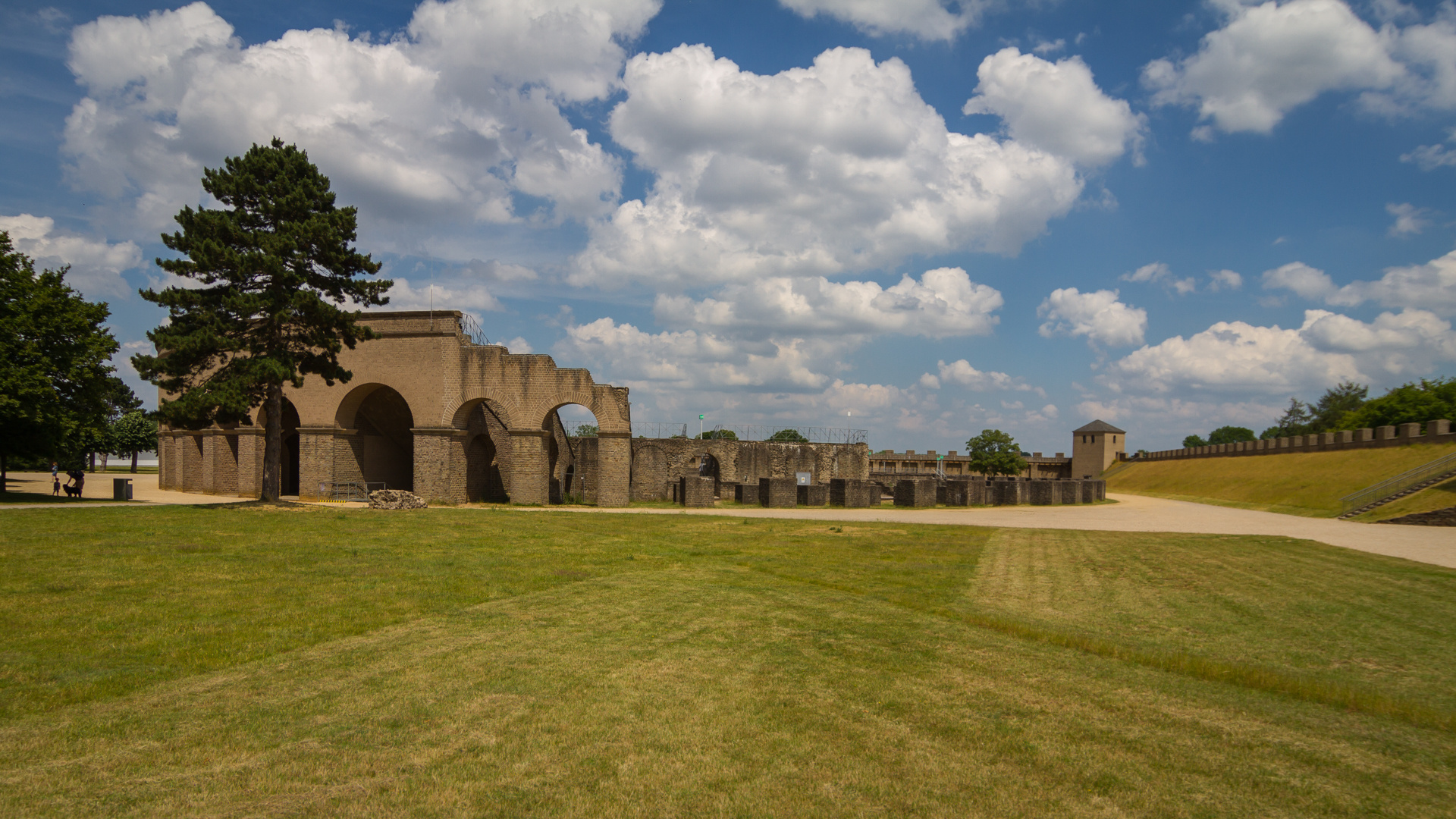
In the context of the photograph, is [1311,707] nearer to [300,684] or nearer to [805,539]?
[300,684]

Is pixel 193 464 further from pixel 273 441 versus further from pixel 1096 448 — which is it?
pixel 1096 448

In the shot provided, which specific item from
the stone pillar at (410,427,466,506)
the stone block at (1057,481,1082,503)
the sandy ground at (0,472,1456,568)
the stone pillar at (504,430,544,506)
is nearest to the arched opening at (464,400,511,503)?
the stone pillar at (504,430,544,506)

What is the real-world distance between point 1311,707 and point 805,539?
11.7 metres

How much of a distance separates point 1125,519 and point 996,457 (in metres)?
50.3

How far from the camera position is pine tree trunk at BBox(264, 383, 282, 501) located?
21703mm

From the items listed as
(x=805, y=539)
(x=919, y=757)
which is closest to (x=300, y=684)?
(x=919, y=757)

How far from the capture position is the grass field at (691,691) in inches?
155

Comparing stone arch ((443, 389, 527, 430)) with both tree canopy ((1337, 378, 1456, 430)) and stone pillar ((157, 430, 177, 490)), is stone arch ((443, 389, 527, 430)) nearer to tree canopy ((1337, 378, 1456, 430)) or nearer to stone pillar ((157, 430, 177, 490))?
stone pillar ((157, 430, 177, 490))

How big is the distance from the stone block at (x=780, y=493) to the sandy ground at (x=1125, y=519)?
113 cm

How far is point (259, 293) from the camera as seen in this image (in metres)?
21.2

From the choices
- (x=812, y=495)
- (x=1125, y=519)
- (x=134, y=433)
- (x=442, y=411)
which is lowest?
(x=1125, y=519)

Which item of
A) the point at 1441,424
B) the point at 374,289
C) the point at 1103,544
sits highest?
the point at 374,289

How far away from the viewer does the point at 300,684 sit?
5.52 metres

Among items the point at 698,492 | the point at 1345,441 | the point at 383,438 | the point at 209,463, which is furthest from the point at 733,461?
the point at 1345,441
